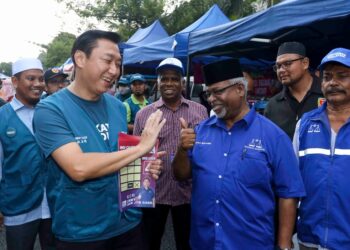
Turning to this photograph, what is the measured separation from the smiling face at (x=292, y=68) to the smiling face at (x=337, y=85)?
93cm

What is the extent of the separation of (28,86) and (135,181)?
4.66 ft

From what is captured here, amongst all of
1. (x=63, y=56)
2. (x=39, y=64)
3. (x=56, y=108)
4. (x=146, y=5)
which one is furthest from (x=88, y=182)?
(x=63, y=56)

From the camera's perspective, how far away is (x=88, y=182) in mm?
1928

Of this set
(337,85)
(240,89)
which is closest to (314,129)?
(337,85)

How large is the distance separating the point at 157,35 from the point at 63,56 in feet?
113

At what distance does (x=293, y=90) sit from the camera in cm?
329

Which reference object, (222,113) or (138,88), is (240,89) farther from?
(138,88)

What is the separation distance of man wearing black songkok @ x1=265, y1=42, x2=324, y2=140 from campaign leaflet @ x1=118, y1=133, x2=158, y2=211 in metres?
1.48

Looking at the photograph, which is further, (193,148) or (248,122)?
(193,148)

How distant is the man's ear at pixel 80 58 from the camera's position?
6.59 feet

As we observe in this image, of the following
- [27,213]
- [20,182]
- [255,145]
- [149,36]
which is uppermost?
[149,36]

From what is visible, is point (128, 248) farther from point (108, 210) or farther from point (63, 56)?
point (63, 56)

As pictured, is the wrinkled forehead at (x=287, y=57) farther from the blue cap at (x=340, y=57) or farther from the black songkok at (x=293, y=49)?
the blue cap at (x=340, y=57)

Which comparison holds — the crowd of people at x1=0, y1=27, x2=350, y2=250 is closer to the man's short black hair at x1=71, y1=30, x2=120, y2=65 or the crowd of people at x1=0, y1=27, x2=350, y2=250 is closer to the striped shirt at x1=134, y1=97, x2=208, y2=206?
the man's short black hair at x1=71, y1=30, x2=120, y2=65
